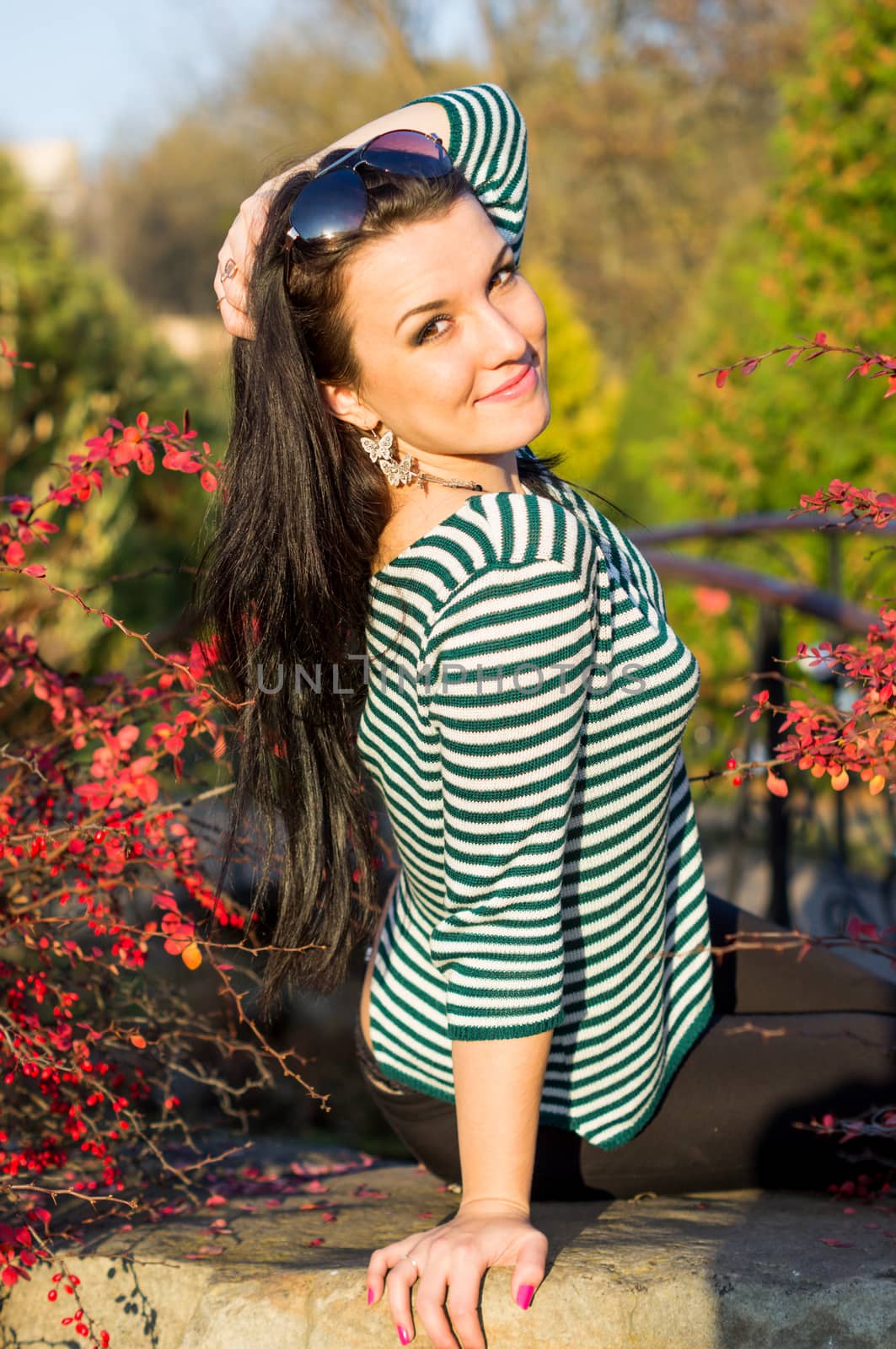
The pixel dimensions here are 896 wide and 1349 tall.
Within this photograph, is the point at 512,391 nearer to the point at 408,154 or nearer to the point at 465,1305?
the point at 408,154

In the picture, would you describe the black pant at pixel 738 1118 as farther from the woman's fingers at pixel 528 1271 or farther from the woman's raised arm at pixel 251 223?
the woman's raised arm at pixel 251 223

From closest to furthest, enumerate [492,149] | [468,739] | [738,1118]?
1. [468,739]
2. [738,1118]
3. [492,149]

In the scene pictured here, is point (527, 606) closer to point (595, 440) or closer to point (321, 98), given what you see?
point (595, 440)

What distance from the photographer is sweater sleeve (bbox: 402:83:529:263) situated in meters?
1.72

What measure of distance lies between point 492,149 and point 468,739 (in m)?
0.92

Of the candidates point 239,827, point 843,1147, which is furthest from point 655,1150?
point 239,827

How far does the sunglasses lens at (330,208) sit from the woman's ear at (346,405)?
0.57 ft

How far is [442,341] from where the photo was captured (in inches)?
57.2

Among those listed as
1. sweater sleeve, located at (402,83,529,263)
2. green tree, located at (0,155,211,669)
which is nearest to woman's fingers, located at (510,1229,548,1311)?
sweater sleeve, located at (402,83,529,263)

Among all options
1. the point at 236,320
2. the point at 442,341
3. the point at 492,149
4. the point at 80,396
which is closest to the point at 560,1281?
the point at 442,341

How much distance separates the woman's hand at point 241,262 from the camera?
1.55 meters

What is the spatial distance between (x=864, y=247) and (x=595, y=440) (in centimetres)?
618

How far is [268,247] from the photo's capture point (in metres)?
1.50

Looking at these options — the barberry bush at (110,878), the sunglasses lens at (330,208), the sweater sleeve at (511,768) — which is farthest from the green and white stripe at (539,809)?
the sunglasses lens at (330,208)
